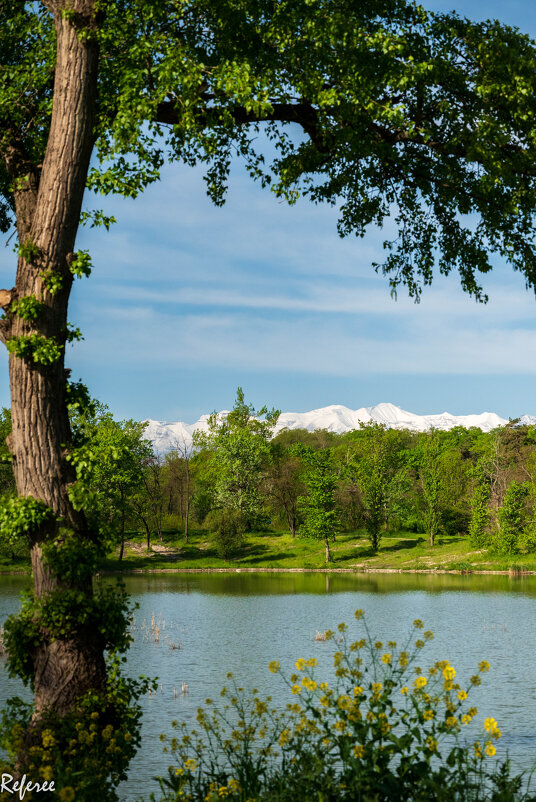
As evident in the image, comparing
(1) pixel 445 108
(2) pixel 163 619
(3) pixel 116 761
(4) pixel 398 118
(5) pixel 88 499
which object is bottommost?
(2) pixel 163 619

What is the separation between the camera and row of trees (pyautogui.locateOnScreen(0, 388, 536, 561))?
60156mm

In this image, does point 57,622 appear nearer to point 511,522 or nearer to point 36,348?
point 36,348

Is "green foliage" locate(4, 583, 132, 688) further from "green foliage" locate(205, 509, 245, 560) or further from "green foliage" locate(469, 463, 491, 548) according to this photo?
"green foliage" locate(469, 463, 491, 548)

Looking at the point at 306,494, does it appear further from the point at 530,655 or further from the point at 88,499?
the point at 88,499

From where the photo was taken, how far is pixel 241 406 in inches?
2985

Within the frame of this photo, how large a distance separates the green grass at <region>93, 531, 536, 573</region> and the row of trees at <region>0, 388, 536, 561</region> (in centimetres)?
126

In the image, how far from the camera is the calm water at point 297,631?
1619 centimetres

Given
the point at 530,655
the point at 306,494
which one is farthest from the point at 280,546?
the point at 530,655

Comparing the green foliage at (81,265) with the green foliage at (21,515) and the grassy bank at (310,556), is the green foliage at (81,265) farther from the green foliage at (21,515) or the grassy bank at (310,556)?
the grassy bank at (310,556)

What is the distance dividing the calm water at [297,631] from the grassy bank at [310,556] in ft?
19.5

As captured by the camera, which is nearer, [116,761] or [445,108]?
[116,761]

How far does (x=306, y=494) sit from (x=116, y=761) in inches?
2721

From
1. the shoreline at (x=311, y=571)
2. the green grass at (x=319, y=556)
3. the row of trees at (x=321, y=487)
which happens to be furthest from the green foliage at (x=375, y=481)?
the shoreline at (x=311, y=571)

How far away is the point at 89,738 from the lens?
700cm
